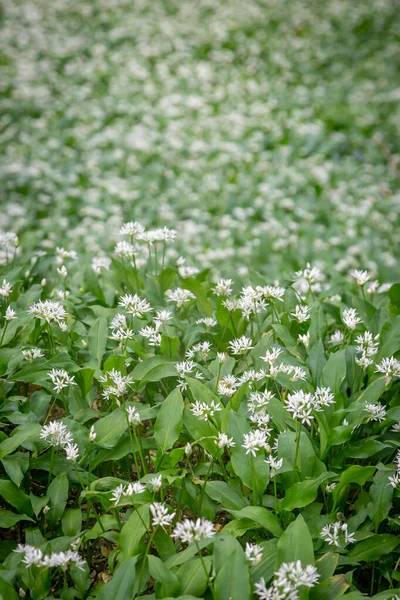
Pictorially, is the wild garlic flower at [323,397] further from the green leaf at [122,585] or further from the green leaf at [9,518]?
the green leaf at [9,518]

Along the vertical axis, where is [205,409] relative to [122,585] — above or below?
above

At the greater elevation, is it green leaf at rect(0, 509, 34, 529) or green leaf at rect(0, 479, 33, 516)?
green leaf at rect(0, 479, 33, 516)

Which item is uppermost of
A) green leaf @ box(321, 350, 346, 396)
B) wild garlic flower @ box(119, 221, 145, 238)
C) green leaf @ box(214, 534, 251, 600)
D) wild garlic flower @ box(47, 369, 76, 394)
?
wild garlic flower @ box(119, 221, 145, 238)

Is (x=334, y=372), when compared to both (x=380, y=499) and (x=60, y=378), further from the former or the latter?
(x=60, y=378)

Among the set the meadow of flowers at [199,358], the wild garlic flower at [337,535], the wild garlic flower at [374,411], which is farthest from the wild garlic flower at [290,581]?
the wild garlic flower at [374,411]

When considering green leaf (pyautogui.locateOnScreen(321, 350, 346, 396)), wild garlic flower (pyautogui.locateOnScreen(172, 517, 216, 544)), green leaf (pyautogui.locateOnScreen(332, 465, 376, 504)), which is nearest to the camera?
wild garlic flower (pyautogui.locateOnScreen(172, 517, 216, 544))

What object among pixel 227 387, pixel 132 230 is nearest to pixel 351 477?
pixel 227 387

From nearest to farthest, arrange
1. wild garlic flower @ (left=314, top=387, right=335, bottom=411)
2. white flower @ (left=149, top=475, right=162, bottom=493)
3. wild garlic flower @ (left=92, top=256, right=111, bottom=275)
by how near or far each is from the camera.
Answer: white flower @ (left=149, top=475, right=162, bottom=493) < wild garlic flower @ (left=314, top=387, right=335, bottom=411) < wild garlic flower @ (left=92, top=256, right=111, bottom=275)

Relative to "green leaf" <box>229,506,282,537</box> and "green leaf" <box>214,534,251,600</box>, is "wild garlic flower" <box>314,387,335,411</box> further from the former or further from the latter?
"green leaf" <box>214,534,251,600</box>

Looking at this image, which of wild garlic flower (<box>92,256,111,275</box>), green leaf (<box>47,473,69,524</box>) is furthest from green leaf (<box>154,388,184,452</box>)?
wild garlic flower (<box>92,256,111,275</box>)
